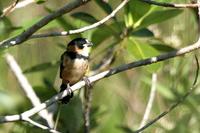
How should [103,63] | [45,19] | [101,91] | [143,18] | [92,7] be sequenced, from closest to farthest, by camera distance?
[45,19]
[143,18]
[103,63]
[101,91]
[92,7]

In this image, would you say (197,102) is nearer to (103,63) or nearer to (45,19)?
(103,63)

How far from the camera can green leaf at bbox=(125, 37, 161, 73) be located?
255 centimetres

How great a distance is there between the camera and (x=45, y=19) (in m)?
1.70

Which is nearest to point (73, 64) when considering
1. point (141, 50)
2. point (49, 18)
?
point (141, 50)

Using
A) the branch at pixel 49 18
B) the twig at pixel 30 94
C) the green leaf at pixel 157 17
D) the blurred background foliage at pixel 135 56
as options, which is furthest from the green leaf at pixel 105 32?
the branch at pixel 49 18

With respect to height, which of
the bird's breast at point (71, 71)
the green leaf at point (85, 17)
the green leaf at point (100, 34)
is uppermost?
the green leaf at point (85, 17)

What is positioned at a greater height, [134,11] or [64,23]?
[64,23]

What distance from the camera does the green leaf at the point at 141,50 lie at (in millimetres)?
2551

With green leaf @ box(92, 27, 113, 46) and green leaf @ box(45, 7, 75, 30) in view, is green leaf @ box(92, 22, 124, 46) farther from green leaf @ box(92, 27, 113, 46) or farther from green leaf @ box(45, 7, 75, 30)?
green leaf @ box(45, 7, 75, 30)

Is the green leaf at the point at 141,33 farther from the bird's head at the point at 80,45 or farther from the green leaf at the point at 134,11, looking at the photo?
the bird's head at the point at 80,45

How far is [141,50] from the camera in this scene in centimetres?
259

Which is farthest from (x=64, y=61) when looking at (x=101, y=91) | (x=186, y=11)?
(x=101, y=91)

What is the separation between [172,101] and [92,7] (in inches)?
64.3

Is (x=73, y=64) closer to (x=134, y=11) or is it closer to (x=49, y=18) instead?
(x=134, y=11)
